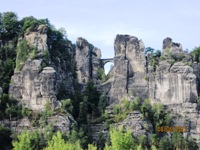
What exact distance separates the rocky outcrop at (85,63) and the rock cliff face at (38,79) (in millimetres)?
2435

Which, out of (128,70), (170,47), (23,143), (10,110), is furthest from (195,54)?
(23,143)

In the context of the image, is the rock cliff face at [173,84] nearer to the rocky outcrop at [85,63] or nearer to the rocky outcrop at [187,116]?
the rocky outcrop at [187,116]

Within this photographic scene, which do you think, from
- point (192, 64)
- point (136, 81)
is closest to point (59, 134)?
point (136, 81)

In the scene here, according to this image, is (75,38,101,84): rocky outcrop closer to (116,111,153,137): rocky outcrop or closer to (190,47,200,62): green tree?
(116,111,153,137): rocky outcrop

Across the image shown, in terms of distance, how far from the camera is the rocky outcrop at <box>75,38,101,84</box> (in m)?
48.4

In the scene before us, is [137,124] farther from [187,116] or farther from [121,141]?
[121,141]

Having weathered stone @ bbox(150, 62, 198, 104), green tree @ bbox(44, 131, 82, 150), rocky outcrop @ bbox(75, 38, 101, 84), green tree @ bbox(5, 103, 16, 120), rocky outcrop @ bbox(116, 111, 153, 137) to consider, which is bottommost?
green tree @ bbox(44, 131, 82, 150)

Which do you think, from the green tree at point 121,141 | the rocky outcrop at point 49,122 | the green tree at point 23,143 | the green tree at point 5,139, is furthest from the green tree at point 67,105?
the green tree at point 121,141

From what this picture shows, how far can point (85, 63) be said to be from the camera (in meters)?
48.6

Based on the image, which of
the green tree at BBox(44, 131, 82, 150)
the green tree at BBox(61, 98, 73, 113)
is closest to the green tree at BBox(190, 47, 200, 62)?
the green tree at BBox(61, 98, 73, 113)

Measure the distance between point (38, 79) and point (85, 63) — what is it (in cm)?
577

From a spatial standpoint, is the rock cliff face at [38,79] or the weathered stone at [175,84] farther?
the weathered stone at [175,84]

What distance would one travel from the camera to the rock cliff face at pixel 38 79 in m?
43.7

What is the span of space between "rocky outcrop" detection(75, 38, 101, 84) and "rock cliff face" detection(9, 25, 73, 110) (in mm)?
2435
